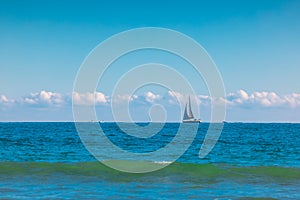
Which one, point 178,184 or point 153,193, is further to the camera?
point 178,184

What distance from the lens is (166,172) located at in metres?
27.4

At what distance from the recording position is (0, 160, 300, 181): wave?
2614 centimetres

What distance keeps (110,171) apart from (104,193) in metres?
8.04

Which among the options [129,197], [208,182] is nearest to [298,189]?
→ [208,182]

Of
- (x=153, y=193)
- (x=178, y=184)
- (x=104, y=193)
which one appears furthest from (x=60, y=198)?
(x=178, y=184)

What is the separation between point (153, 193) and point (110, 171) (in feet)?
27.8

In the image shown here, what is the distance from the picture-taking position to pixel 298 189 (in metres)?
21.7

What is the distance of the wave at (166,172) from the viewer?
26141 mm

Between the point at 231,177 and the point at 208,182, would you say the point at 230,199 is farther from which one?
the point at 231,177

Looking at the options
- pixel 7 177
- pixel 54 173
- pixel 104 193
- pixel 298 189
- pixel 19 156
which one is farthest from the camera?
pixel 19 156

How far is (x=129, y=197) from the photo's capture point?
1892 centimetres

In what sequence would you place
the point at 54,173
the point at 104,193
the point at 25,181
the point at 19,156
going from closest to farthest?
the point at 104,193
the point at 25,181
the point at 54,173
the point at 19,156

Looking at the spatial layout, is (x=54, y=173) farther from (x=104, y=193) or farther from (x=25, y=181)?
(x=104, y=193)

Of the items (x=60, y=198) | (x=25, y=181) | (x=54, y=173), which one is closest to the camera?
(x=60, y=198)
